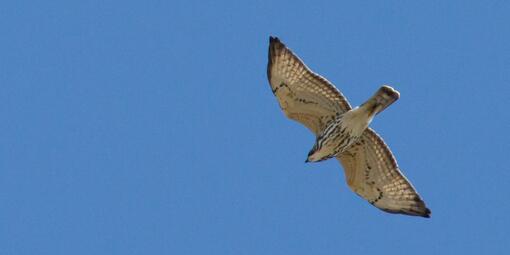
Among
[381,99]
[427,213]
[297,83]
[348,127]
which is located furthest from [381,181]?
[297,83]

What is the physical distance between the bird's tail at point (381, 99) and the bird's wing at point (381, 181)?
157 centimetres

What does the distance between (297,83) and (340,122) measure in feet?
3.42

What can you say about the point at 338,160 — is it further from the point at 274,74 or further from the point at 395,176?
the point at 274,74

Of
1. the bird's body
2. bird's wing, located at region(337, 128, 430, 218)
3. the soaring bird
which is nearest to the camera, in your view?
the bird's body

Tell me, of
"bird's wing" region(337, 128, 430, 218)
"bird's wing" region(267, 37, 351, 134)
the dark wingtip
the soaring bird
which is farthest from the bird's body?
the dark wingtip

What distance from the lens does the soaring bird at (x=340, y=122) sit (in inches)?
747

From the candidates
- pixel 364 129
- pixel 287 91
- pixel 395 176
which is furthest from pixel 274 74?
pixel 395 176

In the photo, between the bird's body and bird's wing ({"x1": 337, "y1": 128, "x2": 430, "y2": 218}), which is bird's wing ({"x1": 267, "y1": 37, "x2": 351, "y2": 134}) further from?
bird's wing ({"x1": 337, "y1": 128, "x2": 430, "y2": 218})

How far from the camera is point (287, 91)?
19.1 m

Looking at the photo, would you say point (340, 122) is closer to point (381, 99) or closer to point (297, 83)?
point (381, 99)

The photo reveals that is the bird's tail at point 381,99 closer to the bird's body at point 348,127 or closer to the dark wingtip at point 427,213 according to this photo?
the bird's body at point 348,127

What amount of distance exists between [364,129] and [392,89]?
1.11m

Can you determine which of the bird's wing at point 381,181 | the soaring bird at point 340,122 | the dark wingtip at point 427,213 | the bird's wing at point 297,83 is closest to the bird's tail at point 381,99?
the soaring bird at point 340,122

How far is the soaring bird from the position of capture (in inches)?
747
